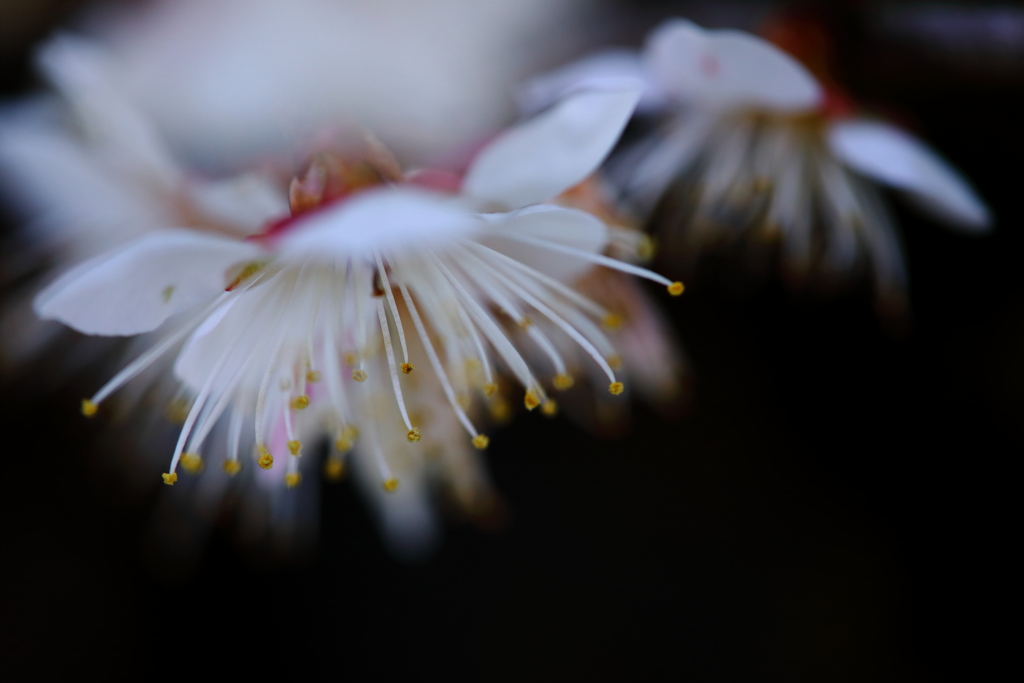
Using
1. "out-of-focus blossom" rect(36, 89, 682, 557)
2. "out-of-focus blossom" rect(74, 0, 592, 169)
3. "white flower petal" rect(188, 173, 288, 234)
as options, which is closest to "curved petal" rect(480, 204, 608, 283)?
"out-of-focus blossom" rect(36, 89, 682, 557)

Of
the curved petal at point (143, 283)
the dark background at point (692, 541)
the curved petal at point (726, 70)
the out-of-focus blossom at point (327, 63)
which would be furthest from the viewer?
the dark background at point (692, 541)

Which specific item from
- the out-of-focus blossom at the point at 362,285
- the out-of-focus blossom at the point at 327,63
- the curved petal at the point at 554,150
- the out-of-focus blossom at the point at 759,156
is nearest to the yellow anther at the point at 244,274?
the out-of-focus blossom at the point at 362,285

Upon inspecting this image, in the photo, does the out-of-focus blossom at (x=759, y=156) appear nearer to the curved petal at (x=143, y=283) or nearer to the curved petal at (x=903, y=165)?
the curved petal at (x=903, y=165)

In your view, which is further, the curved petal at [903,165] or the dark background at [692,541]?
the dark background at [692,541]

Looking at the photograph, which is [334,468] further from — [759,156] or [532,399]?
[759,156]

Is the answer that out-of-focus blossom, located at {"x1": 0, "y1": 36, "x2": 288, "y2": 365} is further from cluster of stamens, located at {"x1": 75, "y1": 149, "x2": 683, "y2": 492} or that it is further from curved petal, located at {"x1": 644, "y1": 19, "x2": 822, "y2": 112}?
curved petal, located at {"x1": 644, "y1": 19, "x2": 822, "y2": 112}

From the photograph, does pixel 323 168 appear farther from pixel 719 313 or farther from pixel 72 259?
pixel 719 313
